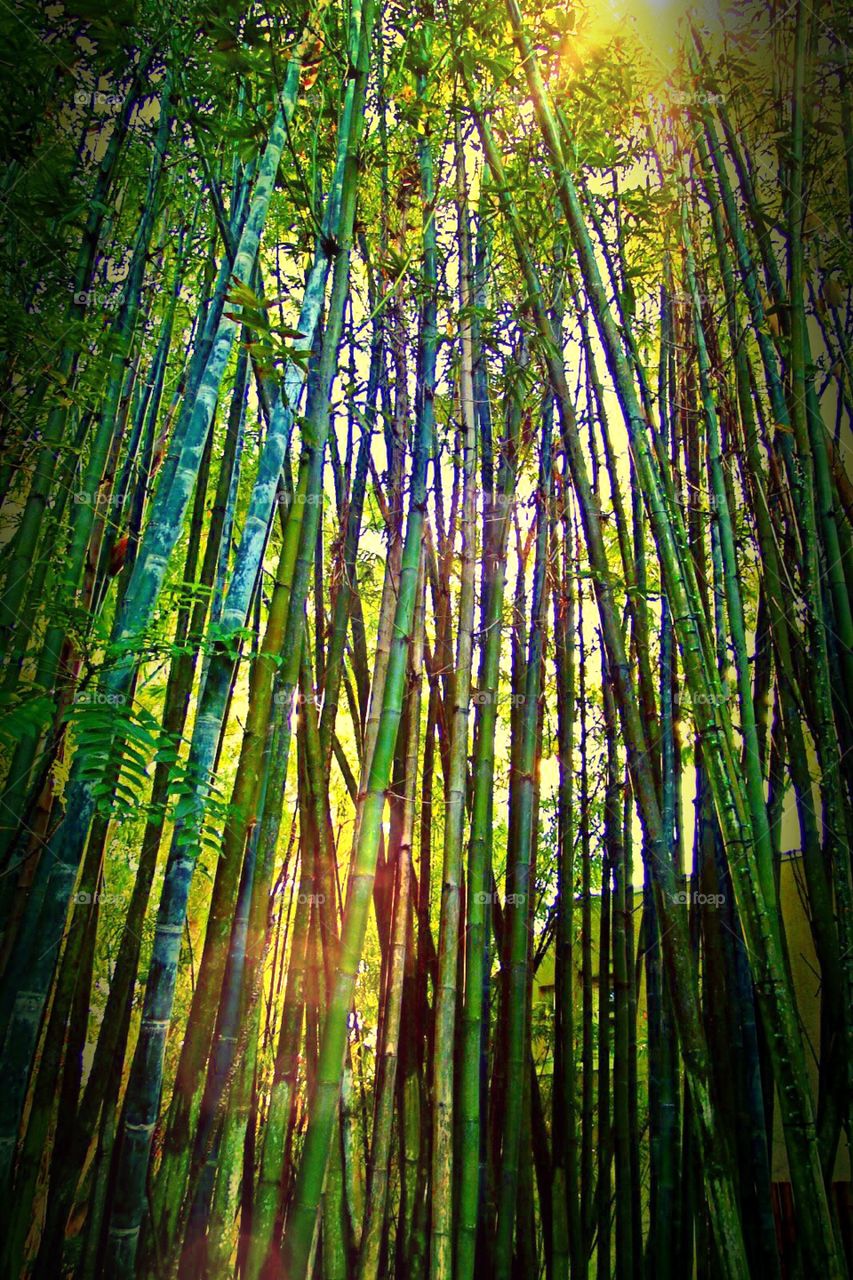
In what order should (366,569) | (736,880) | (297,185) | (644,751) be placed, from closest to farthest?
(736,880) → (644,751) → (297,185) → (366,569)

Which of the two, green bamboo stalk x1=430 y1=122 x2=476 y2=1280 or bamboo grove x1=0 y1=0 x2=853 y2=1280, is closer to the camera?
bamboo grove x1=0 y1=0 x2=853 y2=1280

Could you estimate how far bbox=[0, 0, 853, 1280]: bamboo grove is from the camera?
1719mm

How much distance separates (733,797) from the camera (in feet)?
5.59

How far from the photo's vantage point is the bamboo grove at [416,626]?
1.72 meters

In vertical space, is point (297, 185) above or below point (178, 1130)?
above

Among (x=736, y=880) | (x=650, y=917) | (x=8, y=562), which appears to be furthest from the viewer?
(x=650, y=917)

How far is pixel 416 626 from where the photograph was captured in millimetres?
2906

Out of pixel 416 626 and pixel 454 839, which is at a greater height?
pixel 416 626

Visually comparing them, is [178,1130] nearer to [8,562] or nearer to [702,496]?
[8,562]

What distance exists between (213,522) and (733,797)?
180 centimetres

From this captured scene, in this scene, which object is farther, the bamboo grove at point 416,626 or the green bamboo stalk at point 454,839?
the green bamboo stalk at point 454,839

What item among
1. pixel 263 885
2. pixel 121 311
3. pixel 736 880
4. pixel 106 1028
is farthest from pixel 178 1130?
pixel 121 311

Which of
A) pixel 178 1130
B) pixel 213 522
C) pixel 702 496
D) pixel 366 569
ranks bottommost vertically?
pixel 178 1130

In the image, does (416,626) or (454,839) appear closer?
(454,839)
